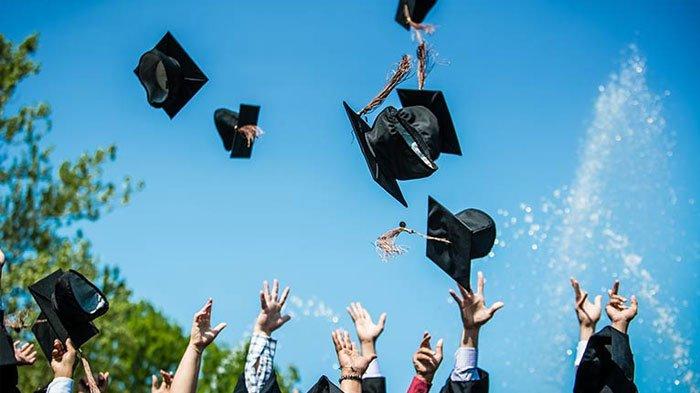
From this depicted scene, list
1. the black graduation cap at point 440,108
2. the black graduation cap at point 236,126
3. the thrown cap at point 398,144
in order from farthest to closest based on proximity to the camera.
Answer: the black graduation cap at point 236,126 < the black graduation cap at point 440,108 < the thrown cap at point 398,144

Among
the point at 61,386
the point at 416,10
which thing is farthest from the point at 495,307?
the point at 416,10

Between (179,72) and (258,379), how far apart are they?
3240 millimetres

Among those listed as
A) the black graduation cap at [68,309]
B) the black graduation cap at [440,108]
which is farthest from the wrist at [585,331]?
the black graduation cap at [68,309]

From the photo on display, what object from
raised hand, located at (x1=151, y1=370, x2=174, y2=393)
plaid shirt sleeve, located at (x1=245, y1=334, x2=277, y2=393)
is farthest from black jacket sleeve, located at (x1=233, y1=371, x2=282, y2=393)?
raised hand, located at (x1=151, y1=370, x2=174, y2=393)

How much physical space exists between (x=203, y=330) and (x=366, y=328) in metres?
0.74

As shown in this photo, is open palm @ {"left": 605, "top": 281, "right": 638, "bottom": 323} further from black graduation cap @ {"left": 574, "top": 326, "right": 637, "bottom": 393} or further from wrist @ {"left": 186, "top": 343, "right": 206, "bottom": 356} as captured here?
wrist @ {"left": 186, "top": 343, "right": 206, "bottom": 356}

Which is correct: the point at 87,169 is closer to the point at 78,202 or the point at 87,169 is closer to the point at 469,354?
the point at 78,202

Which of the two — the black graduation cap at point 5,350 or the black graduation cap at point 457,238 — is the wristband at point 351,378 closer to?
the black graduation cap at point 457,238

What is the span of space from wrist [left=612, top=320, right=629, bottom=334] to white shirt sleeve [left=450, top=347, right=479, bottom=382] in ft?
2.15

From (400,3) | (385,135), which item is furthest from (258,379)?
(400,3)

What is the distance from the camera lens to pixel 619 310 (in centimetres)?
471

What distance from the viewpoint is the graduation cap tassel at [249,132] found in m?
6.92

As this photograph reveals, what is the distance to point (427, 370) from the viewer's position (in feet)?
14.4

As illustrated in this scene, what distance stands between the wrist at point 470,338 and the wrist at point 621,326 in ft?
2.07
